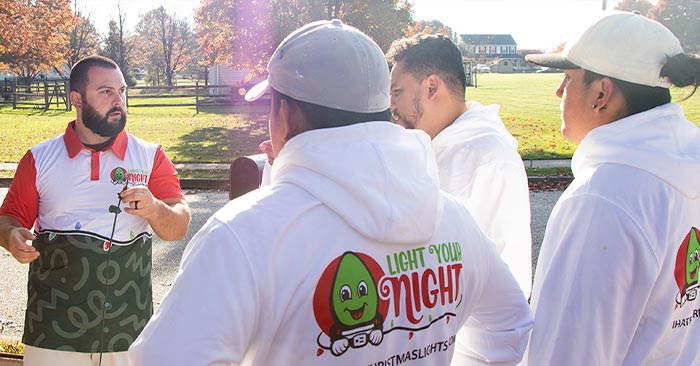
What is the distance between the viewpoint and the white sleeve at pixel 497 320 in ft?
6.48

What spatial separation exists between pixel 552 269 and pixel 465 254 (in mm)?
395

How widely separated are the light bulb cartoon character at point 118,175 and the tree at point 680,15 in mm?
62302

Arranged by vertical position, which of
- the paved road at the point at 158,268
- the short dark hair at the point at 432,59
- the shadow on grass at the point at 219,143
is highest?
the short dark hair at the point at 432,59

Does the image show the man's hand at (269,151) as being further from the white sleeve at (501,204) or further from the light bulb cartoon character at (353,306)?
the white sleeve at (501,204)

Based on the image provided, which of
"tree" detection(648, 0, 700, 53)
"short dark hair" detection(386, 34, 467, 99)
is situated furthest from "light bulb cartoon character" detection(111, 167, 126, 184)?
"tree" detection(648, 0, 700, 53)

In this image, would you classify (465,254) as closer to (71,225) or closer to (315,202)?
(315,202)

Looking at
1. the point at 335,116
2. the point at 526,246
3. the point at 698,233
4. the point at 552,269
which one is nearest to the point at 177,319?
the point at 335,116

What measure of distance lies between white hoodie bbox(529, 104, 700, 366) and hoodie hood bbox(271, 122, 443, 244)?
56cm

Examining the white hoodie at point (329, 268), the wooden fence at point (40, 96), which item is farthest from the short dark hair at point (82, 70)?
the wooden fence at point (40, 96)

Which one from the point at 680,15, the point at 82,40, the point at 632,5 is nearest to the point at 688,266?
the point at 632,5

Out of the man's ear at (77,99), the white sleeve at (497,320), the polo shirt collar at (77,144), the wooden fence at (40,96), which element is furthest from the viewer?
the wooden fence at (40,96)

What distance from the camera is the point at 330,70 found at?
1.71 meters

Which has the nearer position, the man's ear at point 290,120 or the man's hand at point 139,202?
the man's ear at point 290,120

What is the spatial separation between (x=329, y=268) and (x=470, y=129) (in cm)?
187
